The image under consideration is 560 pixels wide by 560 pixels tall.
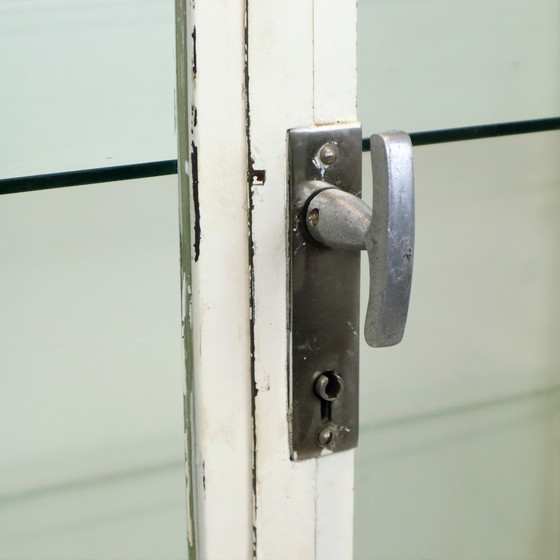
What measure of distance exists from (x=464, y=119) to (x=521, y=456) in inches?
8.0

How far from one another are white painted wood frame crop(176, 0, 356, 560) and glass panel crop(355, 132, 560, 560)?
97 mm

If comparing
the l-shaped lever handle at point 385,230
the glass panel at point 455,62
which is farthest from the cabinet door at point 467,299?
the l-shaped lever handle at point 385,230

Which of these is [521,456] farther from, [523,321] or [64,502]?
[64,502]

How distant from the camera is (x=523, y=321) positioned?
1.83 feet

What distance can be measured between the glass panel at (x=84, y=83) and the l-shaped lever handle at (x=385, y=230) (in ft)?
0.30

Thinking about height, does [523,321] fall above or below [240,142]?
below

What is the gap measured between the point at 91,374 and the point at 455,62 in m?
0.23

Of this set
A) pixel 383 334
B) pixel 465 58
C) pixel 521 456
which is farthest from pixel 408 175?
pixel 521 456

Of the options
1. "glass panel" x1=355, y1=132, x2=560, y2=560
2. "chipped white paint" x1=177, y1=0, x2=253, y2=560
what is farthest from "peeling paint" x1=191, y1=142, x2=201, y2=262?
"glass panel" x1=355, y1=132, x2=560, y2=560

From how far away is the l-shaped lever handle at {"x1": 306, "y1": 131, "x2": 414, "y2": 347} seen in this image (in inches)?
14.4

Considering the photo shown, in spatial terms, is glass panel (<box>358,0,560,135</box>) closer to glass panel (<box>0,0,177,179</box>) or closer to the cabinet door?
the cabinet door

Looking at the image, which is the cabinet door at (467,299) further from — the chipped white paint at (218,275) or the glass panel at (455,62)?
the chipped white paint at (218,275)

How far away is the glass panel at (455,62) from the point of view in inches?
19.1

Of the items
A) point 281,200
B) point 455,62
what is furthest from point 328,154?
point 455,62
